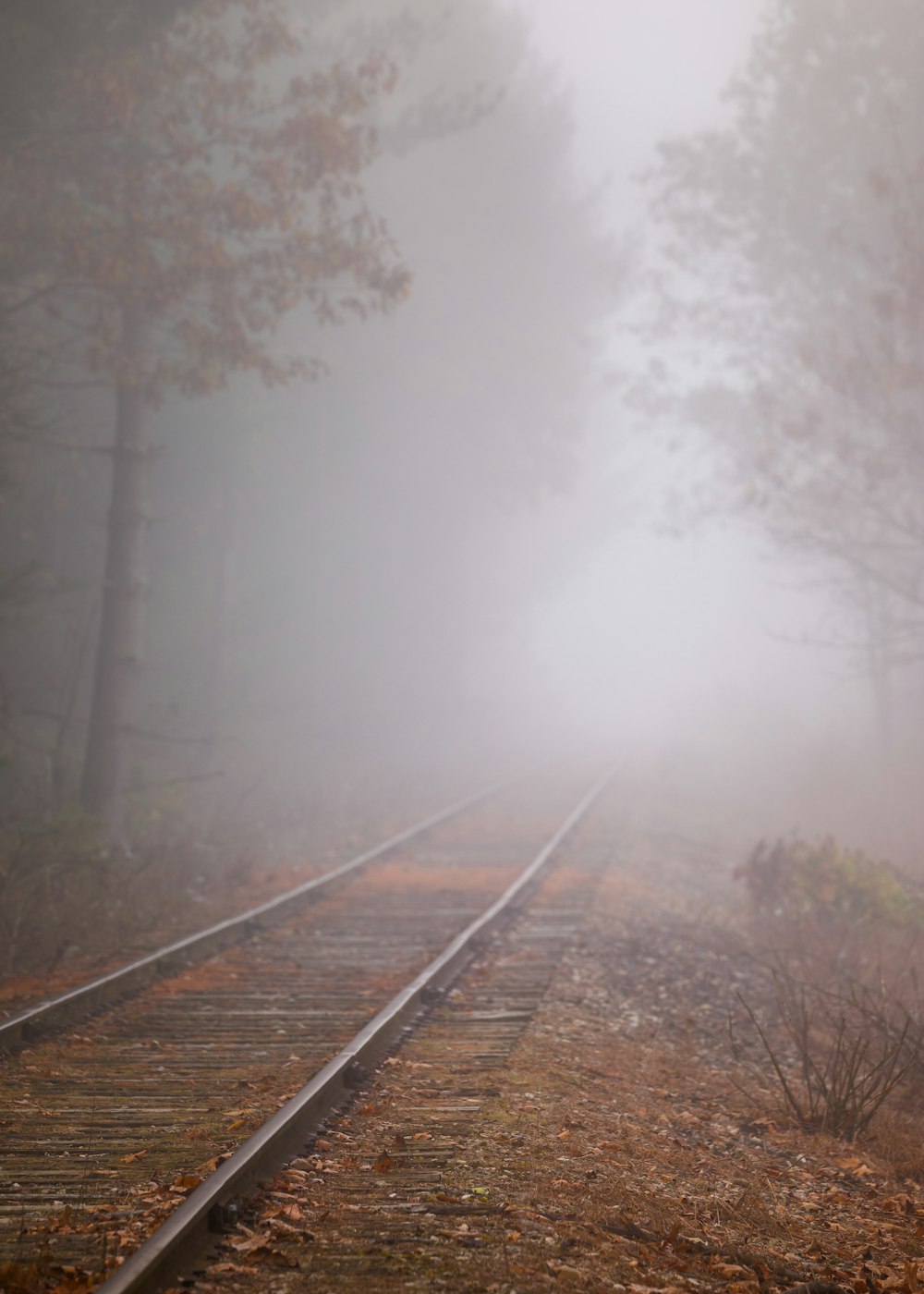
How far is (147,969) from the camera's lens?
725 centimetres

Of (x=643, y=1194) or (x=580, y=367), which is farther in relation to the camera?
(x=580, y=367)

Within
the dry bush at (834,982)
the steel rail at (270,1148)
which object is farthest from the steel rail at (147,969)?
the dry bush at (834,982)

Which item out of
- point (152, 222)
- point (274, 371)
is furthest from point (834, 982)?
point (152, 222)

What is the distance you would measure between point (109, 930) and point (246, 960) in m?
1.43

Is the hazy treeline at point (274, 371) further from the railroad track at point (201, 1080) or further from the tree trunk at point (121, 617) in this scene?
the railroad track at point (201, 1080)

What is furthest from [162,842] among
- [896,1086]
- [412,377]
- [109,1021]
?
[412,377]

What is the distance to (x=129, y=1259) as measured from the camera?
10.5 ft

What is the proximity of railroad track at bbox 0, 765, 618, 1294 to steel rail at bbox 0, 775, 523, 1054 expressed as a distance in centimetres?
8

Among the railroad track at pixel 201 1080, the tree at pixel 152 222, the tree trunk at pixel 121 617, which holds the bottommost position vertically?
the railroad track at pixel 201 1080

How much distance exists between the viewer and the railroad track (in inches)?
142

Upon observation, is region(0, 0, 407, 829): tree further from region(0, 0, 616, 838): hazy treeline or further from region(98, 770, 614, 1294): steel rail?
region(98, 770, 614, 1294): steel rail

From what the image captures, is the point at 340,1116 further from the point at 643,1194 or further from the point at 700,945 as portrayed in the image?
the point at 700,945

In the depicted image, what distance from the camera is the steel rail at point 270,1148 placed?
3.24m

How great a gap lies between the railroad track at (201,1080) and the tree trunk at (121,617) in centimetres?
326
